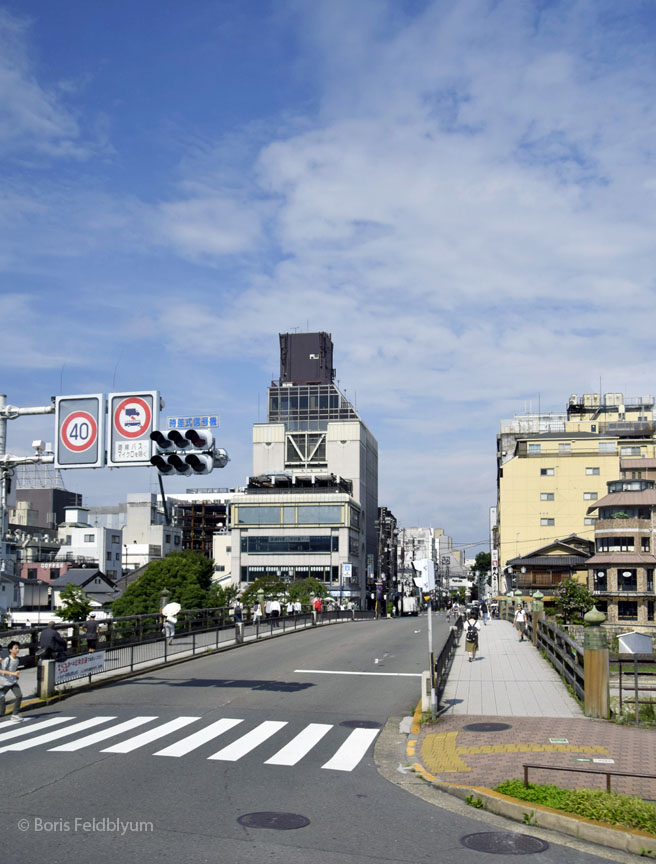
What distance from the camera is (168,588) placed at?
73.8 metres

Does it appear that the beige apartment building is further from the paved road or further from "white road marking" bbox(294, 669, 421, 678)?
the paved road

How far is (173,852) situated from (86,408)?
1503 centimetres

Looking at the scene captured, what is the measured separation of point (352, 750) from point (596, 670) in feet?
20.9

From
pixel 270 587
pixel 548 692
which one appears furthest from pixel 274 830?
pixel 270 587

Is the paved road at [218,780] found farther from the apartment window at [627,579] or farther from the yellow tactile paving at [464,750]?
the apartment window at [627,579]

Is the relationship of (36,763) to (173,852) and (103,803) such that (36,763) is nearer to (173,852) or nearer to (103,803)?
(103,803)

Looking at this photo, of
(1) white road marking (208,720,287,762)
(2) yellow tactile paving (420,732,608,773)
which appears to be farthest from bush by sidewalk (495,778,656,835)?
(1) white road marking (208,720,287,762)

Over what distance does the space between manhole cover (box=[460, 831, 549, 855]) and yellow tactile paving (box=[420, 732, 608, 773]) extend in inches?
121

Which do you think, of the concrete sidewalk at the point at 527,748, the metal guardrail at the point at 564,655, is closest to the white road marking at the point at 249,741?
the concrete sidewalk at the point at 527,748

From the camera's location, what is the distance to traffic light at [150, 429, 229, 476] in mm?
18938

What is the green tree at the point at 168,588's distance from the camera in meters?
74.1

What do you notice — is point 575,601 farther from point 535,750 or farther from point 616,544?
point 535,750

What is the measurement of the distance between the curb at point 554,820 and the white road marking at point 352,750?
5.42 feet

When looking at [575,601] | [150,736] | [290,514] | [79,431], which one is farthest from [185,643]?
[290,514]
